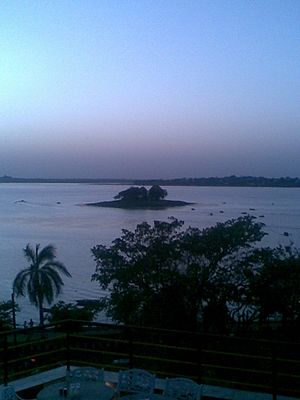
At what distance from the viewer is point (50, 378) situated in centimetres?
499

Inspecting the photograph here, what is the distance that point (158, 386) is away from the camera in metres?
4.80

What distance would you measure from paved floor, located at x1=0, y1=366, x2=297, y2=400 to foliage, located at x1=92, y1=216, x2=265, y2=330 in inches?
252

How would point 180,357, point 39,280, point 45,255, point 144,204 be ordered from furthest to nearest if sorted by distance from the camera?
point 144,204 < point 45,255 < point 39,280 < point 180,357

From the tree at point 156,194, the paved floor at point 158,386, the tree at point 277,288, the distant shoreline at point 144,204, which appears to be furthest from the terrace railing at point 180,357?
the tree at point 156,194

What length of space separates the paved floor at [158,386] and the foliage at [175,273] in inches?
252

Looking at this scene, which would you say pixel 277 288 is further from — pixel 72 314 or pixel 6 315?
pixel 6 315

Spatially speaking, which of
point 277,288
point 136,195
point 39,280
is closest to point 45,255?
point 39,280

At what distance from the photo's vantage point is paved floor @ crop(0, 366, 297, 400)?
4578 millimetres

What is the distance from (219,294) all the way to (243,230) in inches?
69.3

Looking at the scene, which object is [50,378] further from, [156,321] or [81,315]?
[81,315]

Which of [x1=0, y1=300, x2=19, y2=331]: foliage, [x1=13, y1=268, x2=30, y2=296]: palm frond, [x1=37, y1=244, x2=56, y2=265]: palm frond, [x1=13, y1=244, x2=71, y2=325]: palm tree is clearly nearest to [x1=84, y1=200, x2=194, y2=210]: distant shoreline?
[x1=37, y1=244, x2=56, y2=265]: palm frond

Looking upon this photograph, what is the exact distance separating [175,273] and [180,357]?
438cm

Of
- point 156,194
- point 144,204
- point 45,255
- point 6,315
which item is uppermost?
point 156,194

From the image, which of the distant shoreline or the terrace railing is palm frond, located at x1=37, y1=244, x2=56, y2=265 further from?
the distant shoreline
